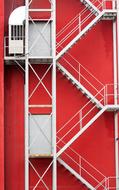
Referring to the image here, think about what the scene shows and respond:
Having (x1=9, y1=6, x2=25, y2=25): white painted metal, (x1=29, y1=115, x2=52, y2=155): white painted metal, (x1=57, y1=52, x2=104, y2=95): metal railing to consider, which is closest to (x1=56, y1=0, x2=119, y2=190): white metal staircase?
(x1=57, y1=52, x2=104, y2=95): metal railing

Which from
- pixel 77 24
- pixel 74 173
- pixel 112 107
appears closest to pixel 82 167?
pixel 74 173

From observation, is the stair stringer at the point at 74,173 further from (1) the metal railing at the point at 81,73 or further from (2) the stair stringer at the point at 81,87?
(1) the metal railing at the point at 81,73

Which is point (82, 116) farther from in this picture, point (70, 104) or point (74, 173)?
point (74, 173)

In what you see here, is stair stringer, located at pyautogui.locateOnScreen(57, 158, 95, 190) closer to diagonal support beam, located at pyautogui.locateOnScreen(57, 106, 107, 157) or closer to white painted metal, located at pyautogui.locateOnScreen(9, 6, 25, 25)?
diagonal support beam, located at pyautogui.locateOnScreen(57, 106, 107, 157)

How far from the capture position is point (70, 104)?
15031mm

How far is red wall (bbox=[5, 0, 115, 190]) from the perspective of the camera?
48.2 feet

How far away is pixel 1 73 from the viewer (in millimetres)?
14211

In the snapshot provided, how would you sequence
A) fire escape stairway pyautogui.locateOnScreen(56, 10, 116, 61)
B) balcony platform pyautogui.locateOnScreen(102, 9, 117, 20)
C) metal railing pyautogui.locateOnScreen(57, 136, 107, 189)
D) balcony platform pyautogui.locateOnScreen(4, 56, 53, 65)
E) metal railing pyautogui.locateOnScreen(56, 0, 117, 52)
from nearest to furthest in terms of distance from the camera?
balcony platform pyautogui.locateOnScreen(4, 56, 53, 65) → fire escape stairway pyautogui.locateOnScreen(56, 10, 116, 61) → balcony platform pyautogui.locateOnScreen(102, 9, 117, 20) → metal railing pyautogui.locateOnScreen(57, 136, 107, 189) → metal railing pyautogui.locateOnScreen(56, 0, 117, 52)

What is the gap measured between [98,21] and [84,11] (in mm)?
741

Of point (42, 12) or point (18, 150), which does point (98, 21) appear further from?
point (18, 150)

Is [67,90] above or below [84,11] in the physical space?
below

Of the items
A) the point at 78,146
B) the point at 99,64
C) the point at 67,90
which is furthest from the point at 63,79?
the point at 78,146

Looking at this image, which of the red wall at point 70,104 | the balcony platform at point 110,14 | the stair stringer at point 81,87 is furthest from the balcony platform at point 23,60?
the balcony platform at point 110,14

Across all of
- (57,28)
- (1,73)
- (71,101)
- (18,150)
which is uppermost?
(57,28)
